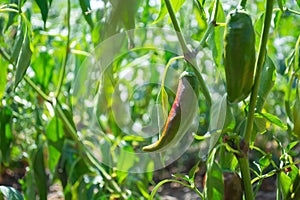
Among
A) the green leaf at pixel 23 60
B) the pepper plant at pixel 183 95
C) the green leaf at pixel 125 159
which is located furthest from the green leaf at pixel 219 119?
the green leaf at pixel 125 159

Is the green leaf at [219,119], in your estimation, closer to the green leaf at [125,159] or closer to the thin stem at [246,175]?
the thin stem at [246,175]

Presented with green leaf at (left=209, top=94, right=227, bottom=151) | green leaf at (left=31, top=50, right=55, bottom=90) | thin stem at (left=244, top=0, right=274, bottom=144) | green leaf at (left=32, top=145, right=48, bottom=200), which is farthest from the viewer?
green leaf at (left=31, top=50, right=55, bottom=90)

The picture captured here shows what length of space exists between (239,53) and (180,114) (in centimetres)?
10

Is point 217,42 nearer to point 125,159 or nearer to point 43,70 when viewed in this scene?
point 125,159

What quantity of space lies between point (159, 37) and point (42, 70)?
1.58 feet

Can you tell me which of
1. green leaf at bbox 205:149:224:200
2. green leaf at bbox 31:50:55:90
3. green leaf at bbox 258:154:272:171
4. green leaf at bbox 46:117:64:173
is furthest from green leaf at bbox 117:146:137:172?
green leaf at bbox 205:149:224:200

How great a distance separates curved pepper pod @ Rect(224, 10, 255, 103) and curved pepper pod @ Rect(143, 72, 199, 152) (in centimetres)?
6

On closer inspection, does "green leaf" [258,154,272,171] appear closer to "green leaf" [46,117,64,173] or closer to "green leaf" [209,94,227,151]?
"green leaf" [209,94,227,151]

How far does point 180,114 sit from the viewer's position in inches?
25.4

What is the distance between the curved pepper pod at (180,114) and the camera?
63 centimetres

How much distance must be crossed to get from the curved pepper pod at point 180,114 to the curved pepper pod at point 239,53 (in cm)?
6

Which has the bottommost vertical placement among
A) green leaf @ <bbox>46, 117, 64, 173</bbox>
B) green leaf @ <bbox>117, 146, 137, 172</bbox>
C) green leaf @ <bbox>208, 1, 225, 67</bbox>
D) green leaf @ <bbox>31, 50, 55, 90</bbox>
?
green leaf @ <bbox>117, 146, 137, 172</bbox>

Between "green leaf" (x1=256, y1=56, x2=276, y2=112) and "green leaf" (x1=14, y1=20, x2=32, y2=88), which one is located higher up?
"green leaf" (x1=14, y1=20, x2=32, y2=88)

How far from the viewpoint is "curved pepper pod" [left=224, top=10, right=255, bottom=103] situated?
58 centimetres
